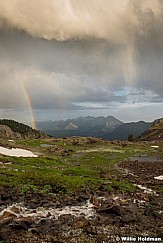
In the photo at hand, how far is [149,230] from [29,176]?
17.1 meters

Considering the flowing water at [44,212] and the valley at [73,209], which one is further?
the flowing water at [44,212]

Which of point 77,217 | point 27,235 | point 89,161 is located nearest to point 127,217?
point 77,217

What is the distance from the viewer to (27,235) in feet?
56.1

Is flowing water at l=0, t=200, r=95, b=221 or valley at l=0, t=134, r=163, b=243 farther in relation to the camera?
flowing water at l=0, t=200, r=95, b=221

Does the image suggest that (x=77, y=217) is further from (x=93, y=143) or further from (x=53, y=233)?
(x=93, y=143)

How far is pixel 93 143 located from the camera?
117 m

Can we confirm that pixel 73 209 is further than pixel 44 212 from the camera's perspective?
Yes

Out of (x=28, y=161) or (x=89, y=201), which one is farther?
(x=28, y=161)

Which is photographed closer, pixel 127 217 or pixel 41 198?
pixel 127 217

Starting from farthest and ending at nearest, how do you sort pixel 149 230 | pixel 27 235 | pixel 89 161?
1. pixel 89 161
2. pixel 149 230
3. pixel 27 235

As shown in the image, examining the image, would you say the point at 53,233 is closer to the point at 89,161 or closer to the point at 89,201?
the point at 89,201

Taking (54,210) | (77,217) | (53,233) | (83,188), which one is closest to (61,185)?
(83,188)

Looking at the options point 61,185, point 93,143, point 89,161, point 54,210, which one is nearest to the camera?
point 54,210

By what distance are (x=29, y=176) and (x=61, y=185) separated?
4871mm
